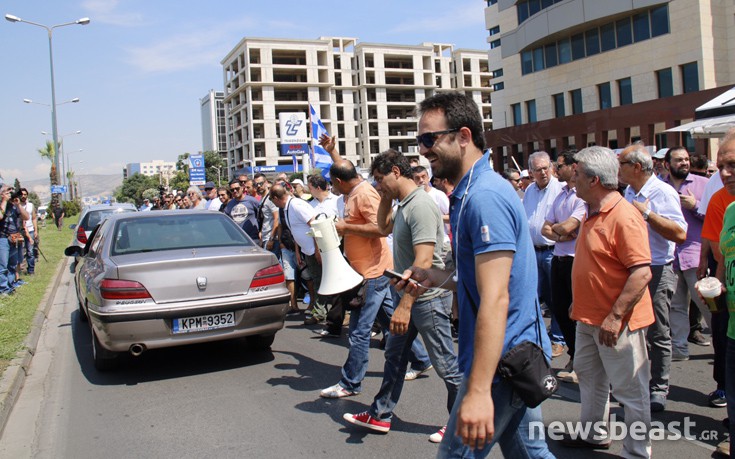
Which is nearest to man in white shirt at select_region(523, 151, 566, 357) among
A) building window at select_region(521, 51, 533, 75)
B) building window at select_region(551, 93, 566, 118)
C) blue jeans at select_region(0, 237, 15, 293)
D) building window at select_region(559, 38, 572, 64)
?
blue jeans at select_region(0, 237, 15, 293)

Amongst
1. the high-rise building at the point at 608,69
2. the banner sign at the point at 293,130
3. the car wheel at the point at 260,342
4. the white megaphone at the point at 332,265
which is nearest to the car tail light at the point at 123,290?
the car wheel at the point at 260,342

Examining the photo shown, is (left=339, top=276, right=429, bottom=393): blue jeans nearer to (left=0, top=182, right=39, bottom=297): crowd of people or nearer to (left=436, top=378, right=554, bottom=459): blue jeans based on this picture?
(left=436, top=378, right=554, bottom=459): blue jeans

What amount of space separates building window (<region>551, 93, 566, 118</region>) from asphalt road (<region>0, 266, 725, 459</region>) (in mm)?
34568

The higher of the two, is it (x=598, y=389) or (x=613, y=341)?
(x=613, y=341)

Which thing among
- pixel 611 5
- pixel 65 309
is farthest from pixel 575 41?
pixel 65 309

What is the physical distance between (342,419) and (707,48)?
32.1 meters

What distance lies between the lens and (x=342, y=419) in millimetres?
4586

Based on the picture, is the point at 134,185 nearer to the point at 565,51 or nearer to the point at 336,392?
the point at 565,51

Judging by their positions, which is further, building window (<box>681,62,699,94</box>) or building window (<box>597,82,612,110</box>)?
building window (<box>597,82,612,110</box>)

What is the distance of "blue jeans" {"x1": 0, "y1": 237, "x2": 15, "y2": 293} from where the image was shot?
34.5 feet

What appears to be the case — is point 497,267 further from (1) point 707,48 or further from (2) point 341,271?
(1) point 707,48

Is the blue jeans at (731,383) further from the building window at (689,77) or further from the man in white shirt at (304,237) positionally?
the building window at (689,77)

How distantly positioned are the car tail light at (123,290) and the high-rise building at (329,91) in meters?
77.7

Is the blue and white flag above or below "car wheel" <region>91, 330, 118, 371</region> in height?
above
